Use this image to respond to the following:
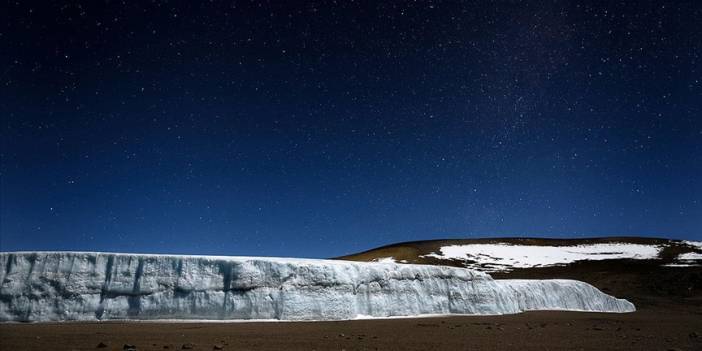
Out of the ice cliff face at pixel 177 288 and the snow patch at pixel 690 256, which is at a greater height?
the snow patch at pixel 690 256

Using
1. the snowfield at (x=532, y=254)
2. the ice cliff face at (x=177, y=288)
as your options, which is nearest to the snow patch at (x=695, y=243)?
→ the snowfield at (x=532, y=254)

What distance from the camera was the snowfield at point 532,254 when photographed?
4584cm

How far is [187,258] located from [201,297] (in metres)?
1.10

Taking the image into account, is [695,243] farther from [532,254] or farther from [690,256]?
[532,254]

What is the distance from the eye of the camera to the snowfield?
45.8m

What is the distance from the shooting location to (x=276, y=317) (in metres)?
13.7

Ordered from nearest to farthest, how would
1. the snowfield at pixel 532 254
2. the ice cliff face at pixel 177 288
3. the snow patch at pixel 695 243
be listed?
the ice cliff face at pixel 177 288, the snowfield at pixel 532 254, the snow patch at pixel 695 243

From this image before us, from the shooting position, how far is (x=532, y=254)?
50.0 metres

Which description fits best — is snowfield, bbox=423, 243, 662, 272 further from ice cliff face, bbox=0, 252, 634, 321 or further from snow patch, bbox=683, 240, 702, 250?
ice cliff face, bbox=0, 252, 634, 321

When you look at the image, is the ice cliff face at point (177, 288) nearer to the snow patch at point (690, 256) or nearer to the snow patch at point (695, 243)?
the snow patch at point (690, 256)

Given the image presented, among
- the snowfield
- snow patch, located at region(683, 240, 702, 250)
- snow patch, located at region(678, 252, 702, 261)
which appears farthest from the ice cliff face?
snow patch, located at region(683, 240, 702, 250)

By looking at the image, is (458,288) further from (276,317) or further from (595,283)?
(595,283)

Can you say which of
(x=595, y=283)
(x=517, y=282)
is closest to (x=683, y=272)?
(x=595, y=283)

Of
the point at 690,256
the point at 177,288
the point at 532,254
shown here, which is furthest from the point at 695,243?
the point at 177,288
